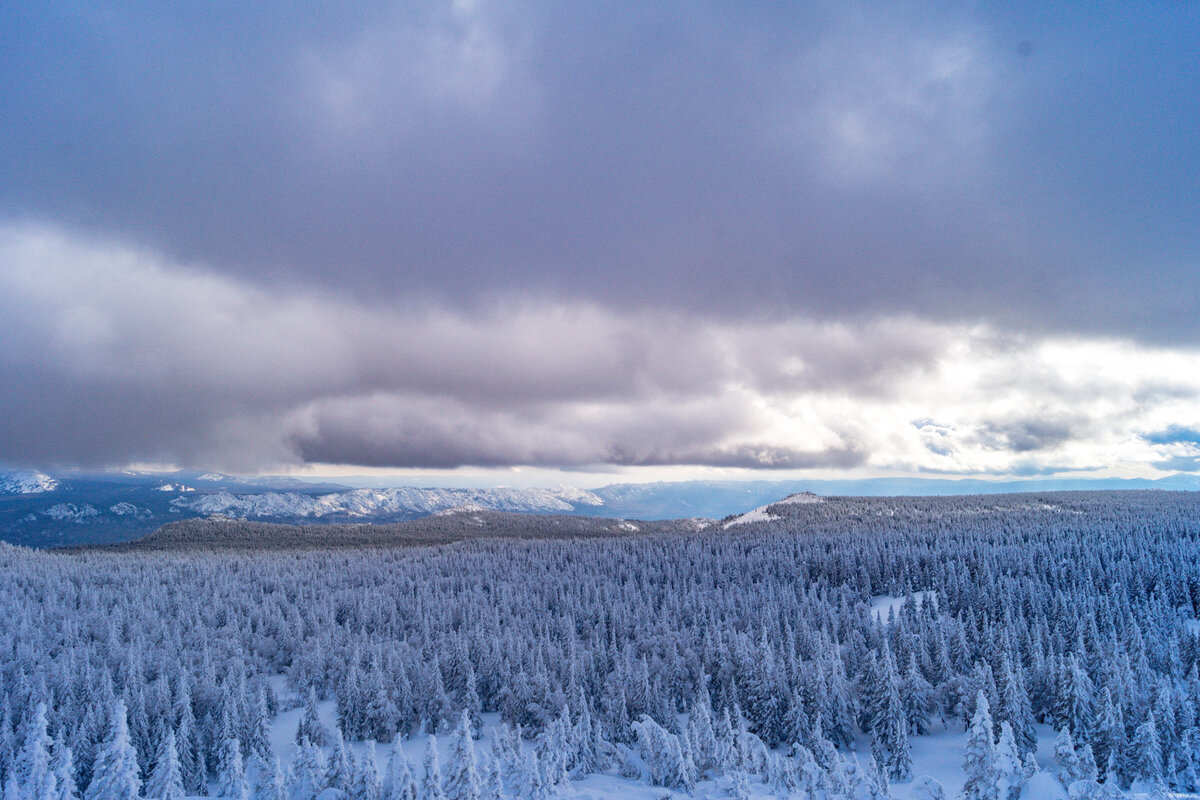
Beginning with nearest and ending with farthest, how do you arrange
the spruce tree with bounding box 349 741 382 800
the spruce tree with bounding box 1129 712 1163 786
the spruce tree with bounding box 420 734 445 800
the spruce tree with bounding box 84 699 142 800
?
the spruce tree with bounding box 420 734 445 800
the spruce tree with bounding box 84 699 142 800
the spruce tree with bounding box 349 741 382 800
the spruce tree with bounding box 1129 712 1163 786

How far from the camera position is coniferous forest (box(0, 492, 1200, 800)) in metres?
41.6

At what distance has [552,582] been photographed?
137500mm

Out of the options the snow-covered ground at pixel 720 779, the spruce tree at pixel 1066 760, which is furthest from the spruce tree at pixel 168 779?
the spruce tree at pixel 1066 760

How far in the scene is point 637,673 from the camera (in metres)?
72.2

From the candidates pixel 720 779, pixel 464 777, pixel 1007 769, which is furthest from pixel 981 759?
pixel 464 777

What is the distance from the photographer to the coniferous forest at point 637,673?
4159cm

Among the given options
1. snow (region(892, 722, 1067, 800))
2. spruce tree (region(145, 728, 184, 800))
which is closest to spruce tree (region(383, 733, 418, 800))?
spruce tree (region(145, 728, 184, 800))

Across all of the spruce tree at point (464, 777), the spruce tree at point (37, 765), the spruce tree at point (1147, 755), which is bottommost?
the spruce tree at point (1147, 755)

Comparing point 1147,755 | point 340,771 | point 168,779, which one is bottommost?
point 1147,755

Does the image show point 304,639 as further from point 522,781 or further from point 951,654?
point 951,654

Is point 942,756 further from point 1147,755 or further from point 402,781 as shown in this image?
point 402,781

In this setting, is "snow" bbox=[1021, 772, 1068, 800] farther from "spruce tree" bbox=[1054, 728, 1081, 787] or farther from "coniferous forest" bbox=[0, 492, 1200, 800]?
"spruce tree" bbox=[1054, 728, 1081, 787]

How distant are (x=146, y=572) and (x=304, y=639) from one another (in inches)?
3161

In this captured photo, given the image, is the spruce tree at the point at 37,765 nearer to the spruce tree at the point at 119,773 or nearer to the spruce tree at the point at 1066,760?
the spruce tree at the point at 119,773
